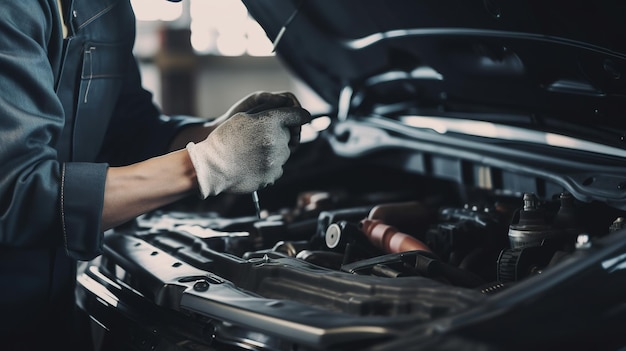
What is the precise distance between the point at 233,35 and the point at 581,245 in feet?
28.4

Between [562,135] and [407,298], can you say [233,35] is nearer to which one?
[562,135]

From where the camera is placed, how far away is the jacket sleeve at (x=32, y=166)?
116 centimetres

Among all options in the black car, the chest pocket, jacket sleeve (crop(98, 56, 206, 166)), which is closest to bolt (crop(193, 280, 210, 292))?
the black car

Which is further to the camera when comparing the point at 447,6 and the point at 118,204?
the point at 447,6

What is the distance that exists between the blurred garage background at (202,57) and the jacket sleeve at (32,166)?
6.50 meters

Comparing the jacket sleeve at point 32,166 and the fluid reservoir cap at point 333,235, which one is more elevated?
the jacket sleeve at point 32,166

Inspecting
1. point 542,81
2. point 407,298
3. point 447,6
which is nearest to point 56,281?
point 407,298

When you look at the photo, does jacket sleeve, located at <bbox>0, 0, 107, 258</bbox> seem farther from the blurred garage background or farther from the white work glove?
the blurred garage background

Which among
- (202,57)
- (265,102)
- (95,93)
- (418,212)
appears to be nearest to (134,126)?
(95,93)

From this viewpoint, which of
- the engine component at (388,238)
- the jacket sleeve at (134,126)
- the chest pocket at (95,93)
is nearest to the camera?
the engine component at (388,238)

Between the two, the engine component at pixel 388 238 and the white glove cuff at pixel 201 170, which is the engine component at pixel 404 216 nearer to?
the engine component at pixel 388 238

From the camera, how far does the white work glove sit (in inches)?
49.7

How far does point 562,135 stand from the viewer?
1.61m

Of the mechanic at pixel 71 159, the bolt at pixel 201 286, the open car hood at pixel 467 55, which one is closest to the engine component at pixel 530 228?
the open car hood at pixel 467 55
